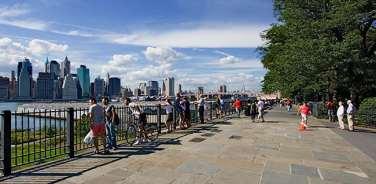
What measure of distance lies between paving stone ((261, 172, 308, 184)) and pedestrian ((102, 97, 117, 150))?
492cm

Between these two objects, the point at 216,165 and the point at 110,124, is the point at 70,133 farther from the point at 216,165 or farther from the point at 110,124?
the point at 216,165

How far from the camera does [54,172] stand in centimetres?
962

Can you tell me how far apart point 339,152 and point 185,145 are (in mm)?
4913

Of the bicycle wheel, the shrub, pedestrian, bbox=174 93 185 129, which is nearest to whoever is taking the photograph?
the bicycle wheel

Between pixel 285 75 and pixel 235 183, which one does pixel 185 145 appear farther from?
pixel 285 75

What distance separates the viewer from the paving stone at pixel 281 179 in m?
9.58

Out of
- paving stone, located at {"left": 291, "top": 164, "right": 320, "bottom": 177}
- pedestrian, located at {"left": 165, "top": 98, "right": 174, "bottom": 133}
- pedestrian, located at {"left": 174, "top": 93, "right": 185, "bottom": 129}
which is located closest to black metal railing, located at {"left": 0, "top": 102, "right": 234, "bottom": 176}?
pedestrian, located at {"left": 165, "top": 98, "right": 174, "bottom": 133}

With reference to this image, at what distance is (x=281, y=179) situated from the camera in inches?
387

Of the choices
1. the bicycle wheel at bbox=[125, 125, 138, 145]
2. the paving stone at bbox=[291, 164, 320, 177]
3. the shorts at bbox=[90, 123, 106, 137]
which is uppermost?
the shorts at bbox=[90, 123, 106, 137]

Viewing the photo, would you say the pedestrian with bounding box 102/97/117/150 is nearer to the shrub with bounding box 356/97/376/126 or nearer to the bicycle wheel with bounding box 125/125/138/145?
the bicycle wheel with bounding box 125/125/138/145

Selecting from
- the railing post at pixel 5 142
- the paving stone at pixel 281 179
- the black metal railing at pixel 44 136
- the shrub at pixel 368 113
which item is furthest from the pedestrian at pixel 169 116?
the shrub at pixel 368 113

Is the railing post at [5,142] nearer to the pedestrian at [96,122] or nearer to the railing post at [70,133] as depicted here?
the railing post at [70,133]

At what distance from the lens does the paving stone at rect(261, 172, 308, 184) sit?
31.4 ft

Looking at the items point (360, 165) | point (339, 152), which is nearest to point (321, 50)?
point (339, 152)
